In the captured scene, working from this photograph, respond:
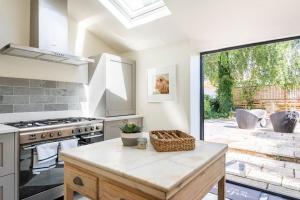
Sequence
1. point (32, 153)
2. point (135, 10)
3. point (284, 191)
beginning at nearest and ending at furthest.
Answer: point (32, 153) < point (284, 191) < point (135, 10)

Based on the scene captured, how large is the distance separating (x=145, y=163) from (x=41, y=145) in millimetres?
1525

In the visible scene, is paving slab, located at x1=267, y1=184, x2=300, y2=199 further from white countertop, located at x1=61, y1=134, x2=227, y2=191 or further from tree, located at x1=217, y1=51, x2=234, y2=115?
white countertop, located at x1=61, y1=134, x2=227, y2=191

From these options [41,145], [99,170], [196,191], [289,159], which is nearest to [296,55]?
[289,159]

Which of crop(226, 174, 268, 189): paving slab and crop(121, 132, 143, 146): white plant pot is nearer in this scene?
crop(121, 132, 143, 146): white plant pot

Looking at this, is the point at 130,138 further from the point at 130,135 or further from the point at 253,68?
the point at 253,68

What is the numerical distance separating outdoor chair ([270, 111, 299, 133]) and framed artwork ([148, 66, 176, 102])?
4.55 ft

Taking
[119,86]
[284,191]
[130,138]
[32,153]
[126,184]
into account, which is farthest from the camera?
[119,86]

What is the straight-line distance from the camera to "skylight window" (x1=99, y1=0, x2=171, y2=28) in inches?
107

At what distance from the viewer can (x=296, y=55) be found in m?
2.47

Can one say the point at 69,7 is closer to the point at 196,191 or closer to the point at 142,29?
the point at 142,29

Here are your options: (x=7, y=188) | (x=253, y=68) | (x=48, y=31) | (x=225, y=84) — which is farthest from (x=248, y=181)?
(x=48, y=31)

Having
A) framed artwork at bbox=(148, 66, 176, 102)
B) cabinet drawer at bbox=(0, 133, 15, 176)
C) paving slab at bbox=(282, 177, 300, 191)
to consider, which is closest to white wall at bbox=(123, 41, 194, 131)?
framed artwork at bbox=(148, 66, 176, 102)

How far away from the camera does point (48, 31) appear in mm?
2588

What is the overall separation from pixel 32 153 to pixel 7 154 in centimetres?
21
